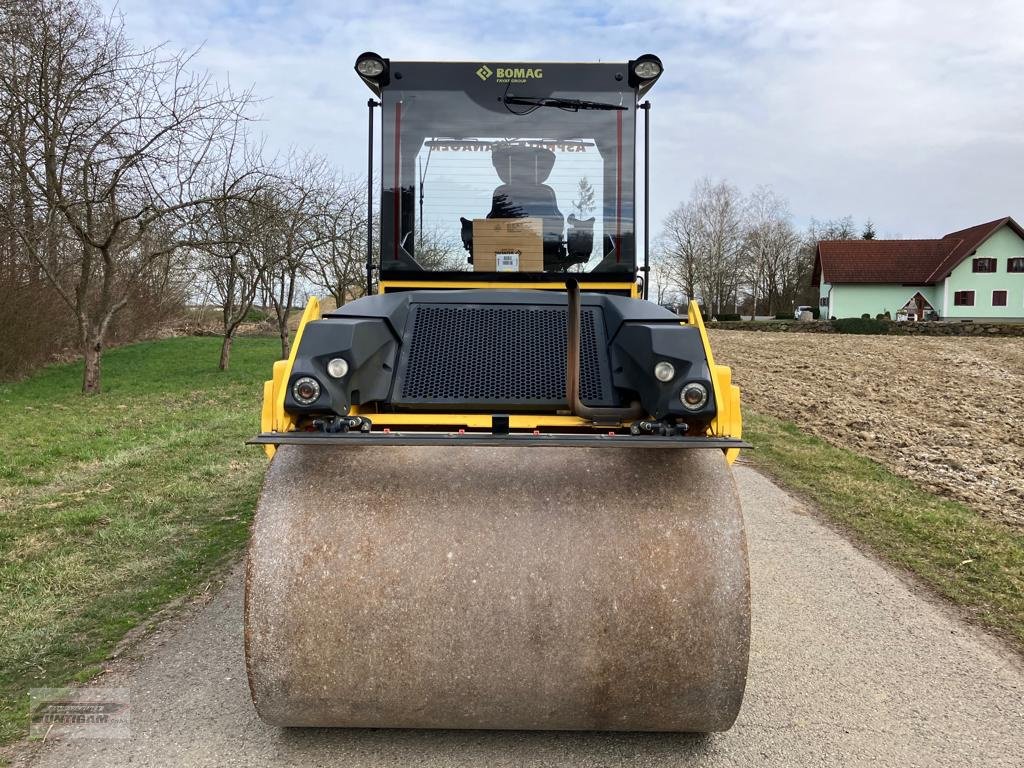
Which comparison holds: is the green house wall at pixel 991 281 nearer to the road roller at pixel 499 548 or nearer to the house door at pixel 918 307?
the house door at pixel 918 307

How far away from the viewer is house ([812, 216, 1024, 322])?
169 feet

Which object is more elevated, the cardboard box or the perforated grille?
the cardboard box

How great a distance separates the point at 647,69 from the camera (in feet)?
14.1

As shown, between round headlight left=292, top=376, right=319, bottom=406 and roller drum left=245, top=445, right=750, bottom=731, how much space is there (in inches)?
13.1

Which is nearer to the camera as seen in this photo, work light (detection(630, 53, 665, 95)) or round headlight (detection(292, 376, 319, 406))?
round headlight (detection(292, 376, 319, 406))

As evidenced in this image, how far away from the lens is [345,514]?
2.85 m

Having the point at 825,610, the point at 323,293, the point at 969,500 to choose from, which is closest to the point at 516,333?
the point at 825,610

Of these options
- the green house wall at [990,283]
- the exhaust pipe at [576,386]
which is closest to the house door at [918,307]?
the green house wall at [990,283]

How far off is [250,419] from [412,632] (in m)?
10.5

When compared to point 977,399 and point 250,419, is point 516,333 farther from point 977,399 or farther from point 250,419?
point 977,399

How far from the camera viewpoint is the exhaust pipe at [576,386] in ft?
9.41

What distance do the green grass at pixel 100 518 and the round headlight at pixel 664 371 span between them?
2826 mm

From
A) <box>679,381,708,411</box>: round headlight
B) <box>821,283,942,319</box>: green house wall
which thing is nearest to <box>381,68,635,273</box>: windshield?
<box>679,381,708,411</box>: round headlight

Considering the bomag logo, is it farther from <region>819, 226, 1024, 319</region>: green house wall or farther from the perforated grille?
<region>819, 226, 1024, 319</region>: green house wall
